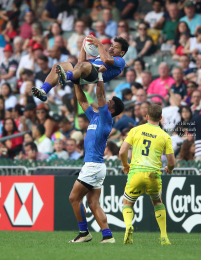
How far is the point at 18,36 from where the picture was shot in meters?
20.6

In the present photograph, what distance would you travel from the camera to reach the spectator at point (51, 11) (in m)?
20.8

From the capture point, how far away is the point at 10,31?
69.4 feet

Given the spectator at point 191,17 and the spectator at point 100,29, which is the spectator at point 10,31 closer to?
the spectator at point 100,29

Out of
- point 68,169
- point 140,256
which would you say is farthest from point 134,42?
point 140,256

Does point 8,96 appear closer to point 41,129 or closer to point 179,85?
point 41,129

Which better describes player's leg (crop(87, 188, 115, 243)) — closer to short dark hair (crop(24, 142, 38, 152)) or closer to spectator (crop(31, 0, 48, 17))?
short dark hair (crop(24, 142, 38, 152))

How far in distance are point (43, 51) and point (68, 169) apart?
25.2 feet

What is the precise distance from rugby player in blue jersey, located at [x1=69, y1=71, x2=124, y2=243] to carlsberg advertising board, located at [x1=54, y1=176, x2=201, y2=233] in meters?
2.71

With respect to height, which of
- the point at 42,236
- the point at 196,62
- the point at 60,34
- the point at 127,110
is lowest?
the point at 42,236

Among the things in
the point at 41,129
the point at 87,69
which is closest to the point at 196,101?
the point at 41,129

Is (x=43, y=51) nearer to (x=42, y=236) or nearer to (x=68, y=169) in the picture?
(x=68, y=169)

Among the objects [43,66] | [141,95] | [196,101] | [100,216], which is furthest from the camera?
[43,66]

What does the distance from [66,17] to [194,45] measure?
224 inches

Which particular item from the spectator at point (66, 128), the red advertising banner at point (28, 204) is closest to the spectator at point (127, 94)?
the spectator at point (66, 128)
